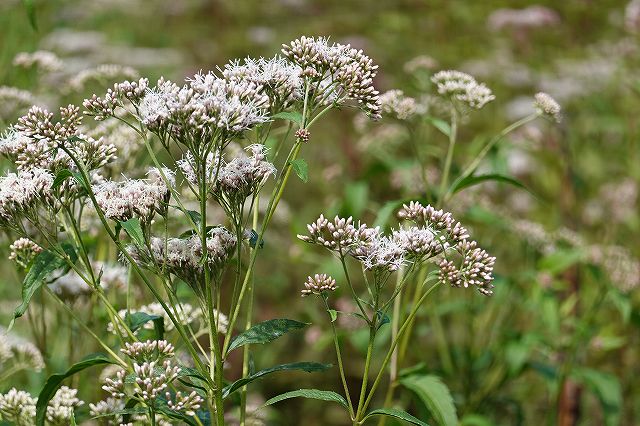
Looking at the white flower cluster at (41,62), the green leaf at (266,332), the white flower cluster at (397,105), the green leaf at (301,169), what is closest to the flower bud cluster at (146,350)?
the green leaf at (266,332)

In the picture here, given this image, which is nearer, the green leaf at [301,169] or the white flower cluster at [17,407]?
the green leaf at [301,169]

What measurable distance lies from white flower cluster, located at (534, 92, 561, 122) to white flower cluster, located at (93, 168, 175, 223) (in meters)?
1.44

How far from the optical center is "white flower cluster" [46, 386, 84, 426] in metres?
2.07

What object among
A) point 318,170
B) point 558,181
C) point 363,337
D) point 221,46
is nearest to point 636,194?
point 558,181

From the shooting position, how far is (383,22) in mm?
6883

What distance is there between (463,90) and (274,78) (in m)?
1.04

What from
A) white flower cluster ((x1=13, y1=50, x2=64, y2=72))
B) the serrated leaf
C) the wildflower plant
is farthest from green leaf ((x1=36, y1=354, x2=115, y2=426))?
white flower cluster ((x1=13, y1=50, x2=64, y2=72))

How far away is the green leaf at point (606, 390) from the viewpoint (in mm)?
3314

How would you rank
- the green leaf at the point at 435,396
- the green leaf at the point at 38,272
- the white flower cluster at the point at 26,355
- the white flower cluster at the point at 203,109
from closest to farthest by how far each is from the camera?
the white flower cluster at the point at 203,109
the green leaf at the point at 38,272
the green leaf at the point at 435,396
the white flower cluster at the point at 26,355

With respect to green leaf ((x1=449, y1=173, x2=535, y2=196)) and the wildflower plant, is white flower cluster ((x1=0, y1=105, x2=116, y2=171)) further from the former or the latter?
green leaf ((x1=449, y1=173, x2=535, y2=196))

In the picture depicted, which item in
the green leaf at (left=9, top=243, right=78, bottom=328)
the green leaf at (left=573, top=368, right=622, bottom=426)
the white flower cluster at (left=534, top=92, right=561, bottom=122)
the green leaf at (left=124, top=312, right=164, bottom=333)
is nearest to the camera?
the green leaf at (left=9, top=243, right=78, bottom=328)

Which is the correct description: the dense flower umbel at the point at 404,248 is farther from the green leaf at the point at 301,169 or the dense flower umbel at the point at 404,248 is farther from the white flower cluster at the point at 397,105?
the white flower cluster at the point at 397,105

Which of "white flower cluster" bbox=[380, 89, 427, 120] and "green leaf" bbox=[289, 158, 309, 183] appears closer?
"green leaf" bbox=[289, 158, 309, 183]

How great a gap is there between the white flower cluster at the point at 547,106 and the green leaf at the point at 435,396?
98 centimetres
